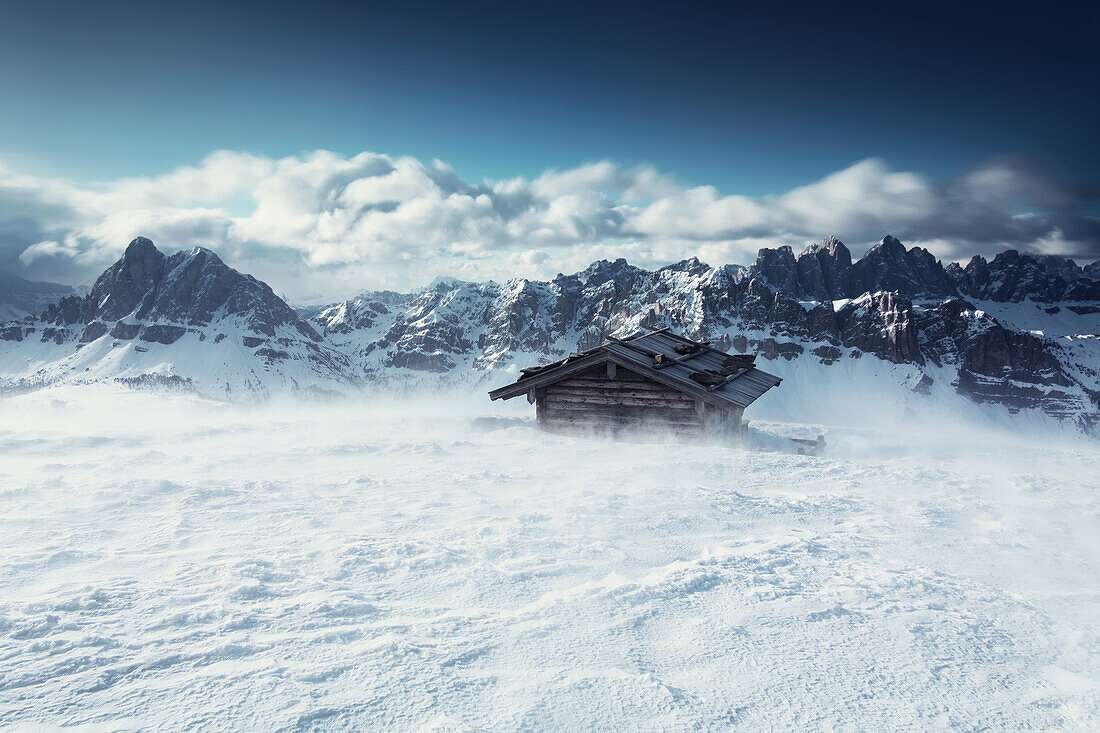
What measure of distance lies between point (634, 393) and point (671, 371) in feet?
3.84

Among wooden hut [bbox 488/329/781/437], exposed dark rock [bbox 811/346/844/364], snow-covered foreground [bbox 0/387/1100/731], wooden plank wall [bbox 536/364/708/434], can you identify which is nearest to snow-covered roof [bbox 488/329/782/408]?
wooden hut [bbox 488/329/781/437]

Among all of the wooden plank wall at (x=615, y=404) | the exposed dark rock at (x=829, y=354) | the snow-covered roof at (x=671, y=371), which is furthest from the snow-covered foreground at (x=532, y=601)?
the exposed dark rock at (x=829, y=354)

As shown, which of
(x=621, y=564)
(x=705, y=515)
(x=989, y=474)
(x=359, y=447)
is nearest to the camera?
(x=621, y=564)

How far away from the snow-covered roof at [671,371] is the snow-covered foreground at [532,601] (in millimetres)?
5615

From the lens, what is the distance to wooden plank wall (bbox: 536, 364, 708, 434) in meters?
14.2

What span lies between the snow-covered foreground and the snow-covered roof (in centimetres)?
561

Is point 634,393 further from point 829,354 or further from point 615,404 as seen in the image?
point 829,354

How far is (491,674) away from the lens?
3.11 metres

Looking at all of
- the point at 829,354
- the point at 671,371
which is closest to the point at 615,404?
the point at 671,371

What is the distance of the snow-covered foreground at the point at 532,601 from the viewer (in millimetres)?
2889

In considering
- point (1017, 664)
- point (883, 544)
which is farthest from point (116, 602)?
point (883, 544)

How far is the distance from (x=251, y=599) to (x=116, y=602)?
2.86 ft

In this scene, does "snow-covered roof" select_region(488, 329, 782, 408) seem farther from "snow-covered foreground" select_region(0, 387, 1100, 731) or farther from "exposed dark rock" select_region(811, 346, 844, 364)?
"exposed dark rock" select_region(811, 346, 844, 364)

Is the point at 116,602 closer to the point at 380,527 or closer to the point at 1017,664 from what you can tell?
the point at 380,527
